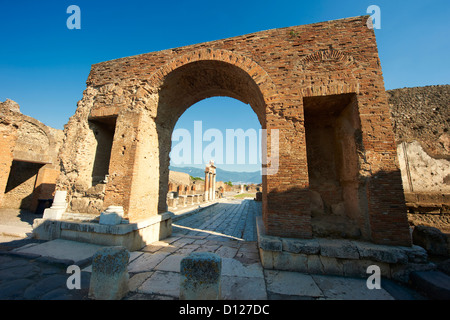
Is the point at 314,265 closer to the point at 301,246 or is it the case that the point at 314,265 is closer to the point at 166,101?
the point at 301,246

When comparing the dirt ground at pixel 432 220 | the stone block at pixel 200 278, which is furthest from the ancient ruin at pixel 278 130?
the dirt ground at pixel 432 220

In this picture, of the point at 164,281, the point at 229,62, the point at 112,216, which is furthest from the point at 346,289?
the point at 229,62

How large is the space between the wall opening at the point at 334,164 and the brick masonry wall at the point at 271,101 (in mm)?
297

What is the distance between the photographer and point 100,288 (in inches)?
91.0

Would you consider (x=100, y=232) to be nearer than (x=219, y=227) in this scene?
Yes

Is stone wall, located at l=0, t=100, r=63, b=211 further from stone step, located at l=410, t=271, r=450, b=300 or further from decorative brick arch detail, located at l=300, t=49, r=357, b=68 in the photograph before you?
stone step, located at l=410, t=271, r=450, b=300

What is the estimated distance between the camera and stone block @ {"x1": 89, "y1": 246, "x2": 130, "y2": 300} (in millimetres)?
2297

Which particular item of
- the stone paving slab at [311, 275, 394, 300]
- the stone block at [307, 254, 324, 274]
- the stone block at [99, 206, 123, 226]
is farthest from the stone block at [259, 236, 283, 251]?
the stone block at [99, 206, 123, 226]

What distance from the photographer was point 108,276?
231 cm

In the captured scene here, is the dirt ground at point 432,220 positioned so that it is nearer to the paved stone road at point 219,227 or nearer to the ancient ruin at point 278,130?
the ancient ruin at point 278,130

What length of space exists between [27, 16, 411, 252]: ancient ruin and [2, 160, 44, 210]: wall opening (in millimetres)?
8987

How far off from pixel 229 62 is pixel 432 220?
840 cm
